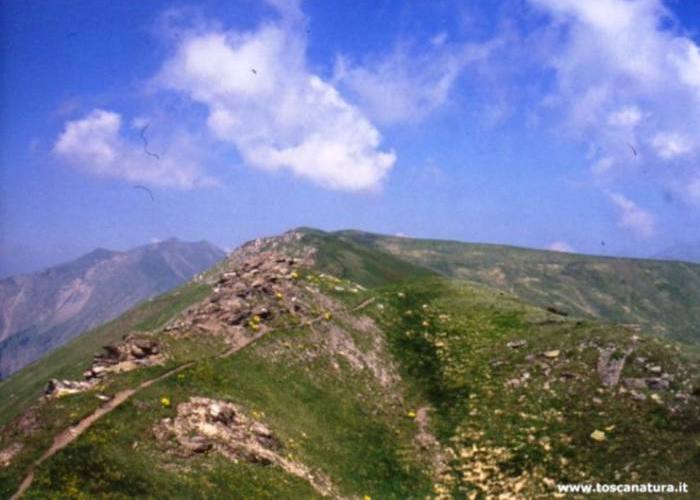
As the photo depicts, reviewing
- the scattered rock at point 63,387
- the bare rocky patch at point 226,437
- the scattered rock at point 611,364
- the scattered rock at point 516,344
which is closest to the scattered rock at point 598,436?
the scattered rock at point 611,364

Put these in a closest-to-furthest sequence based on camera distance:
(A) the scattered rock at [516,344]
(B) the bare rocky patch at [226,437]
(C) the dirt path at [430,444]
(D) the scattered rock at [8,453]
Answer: (D) the scattered rock at [8,453]
(B) the bare rocky patch at [226,437]
(C) the dirt path at [430,444]
(A) the scattered rock at [516,344]

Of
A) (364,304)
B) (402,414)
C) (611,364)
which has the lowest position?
(402,414)

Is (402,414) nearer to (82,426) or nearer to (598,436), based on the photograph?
(598,436)

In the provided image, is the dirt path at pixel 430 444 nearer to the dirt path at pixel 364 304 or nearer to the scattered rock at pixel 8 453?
the dirt path at pixel 364 304

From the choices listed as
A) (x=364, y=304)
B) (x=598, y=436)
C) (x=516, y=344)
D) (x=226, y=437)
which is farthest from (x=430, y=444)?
(x=364, y=304)

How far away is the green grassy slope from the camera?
3350 centimetres

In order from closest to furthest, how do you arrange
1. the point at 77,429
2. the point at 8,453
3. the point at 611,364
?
the point at 8,453, the point at 77,429, the point at 611,364

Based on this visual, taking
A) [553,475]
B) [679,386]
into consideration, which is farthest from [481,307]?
[553,475]

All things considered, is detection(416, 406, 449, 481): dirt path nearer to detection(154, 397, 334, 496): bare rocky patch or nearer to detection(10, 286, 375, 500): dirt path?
detection(154, 397, 334, 496): bare rocky patch

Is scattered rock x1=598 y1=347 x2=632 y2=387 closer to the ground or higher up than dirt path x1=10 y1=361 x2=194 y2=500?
higher up

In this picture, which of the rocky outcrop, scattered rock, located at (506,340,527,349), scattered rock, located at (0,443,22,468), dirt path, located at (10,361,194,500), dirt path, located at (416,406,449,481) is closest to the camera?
dirt path, located at (10,361,194,500)

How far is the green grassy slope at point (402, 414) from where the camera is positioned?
33.5 meters

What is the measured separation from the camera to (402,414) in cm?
5209

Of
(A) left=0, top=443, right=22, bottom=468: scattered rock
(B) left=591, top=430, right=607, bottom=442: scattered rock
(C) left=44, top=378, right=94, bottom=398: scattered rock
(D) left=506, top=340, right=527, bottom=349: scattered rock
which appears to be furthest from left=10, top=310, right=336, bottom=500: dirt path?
(D) left=506, top=340, right=527, bottom=349: scattered rock
